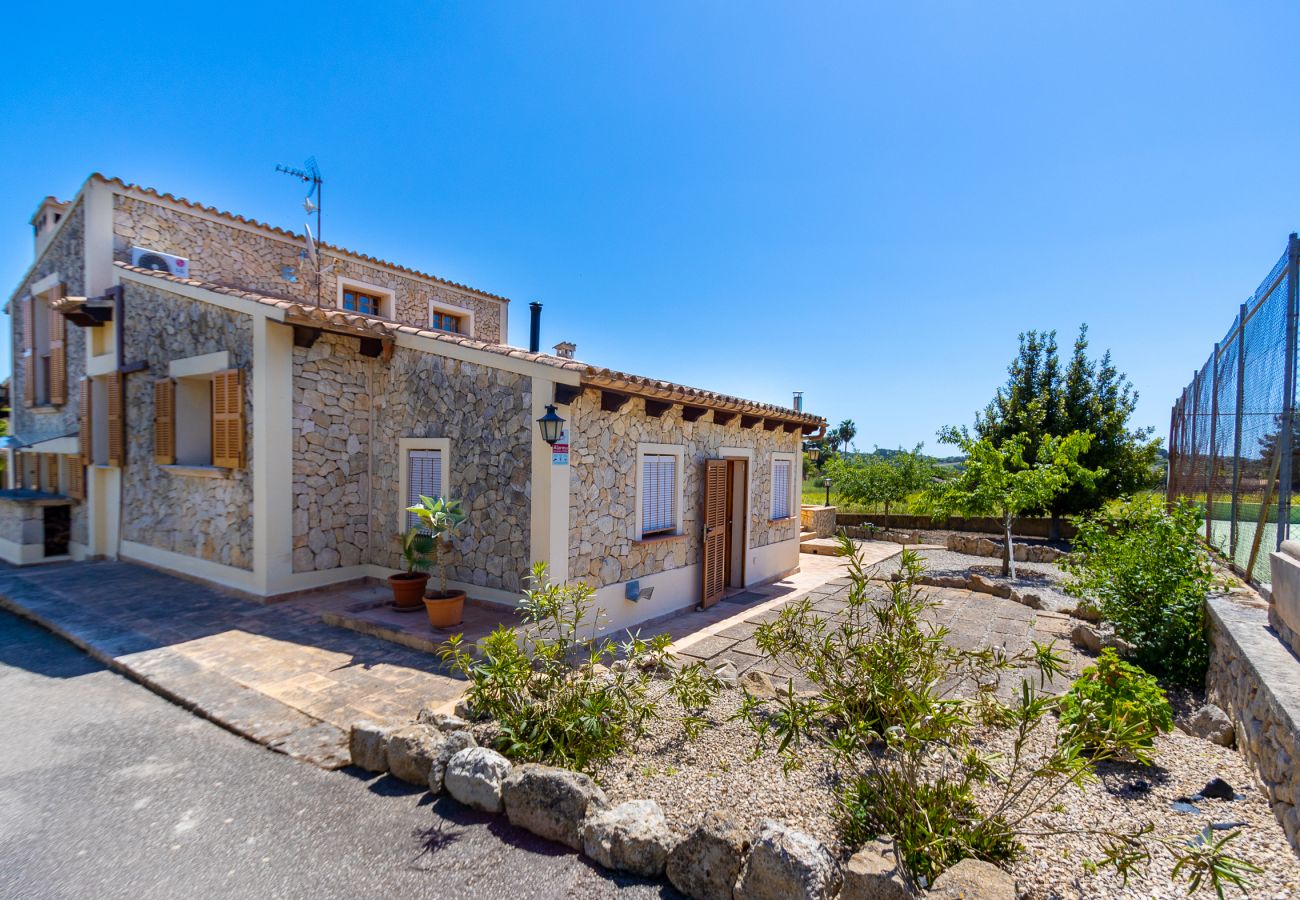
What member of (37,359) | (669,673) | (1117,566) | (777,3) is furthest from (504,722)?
(37,359)

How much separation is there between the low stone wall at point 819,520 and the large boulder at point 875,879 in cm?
1549

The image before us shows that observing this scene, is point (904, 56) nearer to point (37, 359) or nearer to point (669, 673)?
point (669, 673)

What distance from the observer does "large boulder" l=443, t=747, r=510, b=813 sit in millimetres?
3641

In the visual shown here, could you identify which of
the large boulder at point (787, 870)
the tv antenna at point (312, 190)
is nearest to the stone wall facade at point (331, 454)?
the tv antenna at point (312, 190)

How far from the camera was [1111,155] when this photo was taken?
24.3 ft

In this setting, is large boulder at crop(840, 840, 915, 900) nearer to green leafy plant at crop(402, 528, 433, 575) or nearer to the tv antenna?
green leafy plant at crop(402, 528, 433, 575)

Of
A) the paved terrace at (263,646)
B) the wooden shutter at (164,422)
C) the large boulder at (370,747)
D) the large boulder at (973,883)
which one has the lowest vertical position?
the paved terrace at (263,646)

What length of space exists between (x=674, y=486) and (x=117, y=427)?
406 inches

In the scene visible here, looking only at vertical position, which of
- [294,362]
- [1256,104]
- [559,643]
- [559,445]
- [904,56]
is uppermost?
[904,56]

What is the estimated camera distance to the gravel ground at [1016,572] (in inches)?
396

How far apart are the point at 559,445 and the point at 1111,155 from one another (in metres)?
7.94

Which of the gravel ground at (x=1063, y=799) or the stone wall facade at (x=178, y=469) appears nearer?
the gravel ground at (x=1063, y=799)

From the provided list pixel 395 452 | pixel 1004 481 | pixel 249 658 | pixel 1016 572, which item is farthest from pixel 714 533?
pixel 1016 572

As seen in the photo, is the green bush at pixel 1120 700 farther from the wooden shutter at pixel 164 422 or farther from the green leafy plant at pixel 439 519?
the wooden shutter at pixel 164 422
